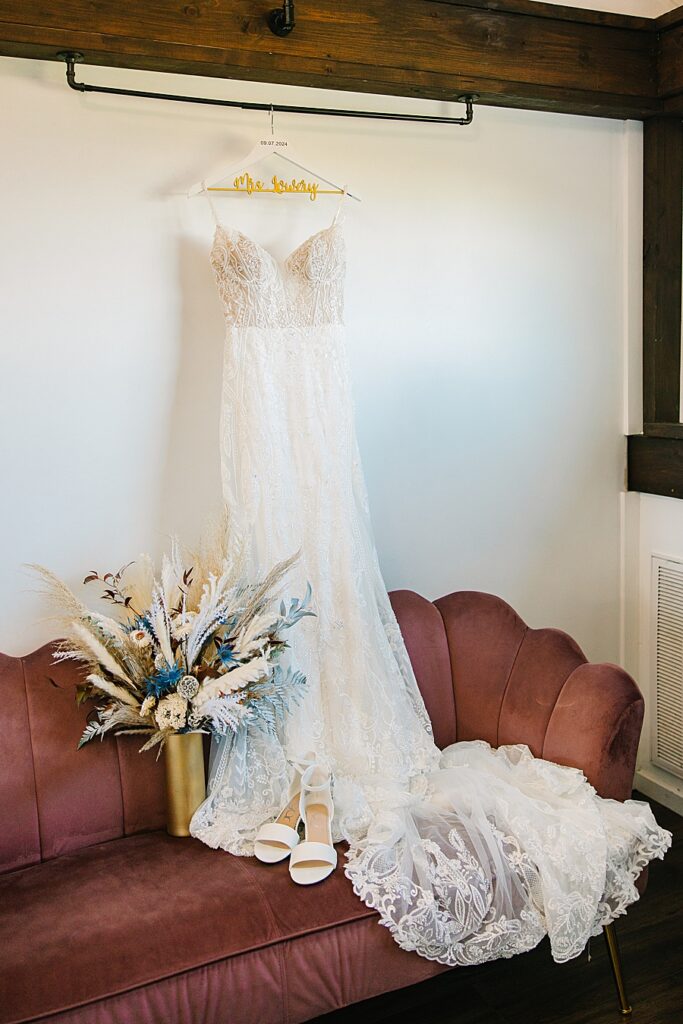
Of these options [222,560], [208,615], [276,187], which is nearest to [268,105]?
[276,187]

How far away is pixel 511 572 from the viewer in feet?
10.2

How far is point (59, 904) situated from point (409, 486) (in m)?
1.55

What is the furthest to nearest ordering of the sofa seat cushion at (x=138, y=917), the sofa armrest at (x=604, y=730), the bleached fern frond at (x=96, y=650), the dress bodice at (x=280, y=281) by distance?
the dress bodice at (x=280, y=281) < the sofa armrest at (x=604, y=730) < the bleached fern frond at (x=96, y=650) < the sofa seat cushion at (x=138, y=917)

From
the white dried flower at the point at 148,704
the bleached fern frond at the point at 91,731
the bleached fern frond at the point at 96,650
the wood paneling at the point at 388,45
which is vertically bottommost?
the bleached fern frond at the point at 91,731

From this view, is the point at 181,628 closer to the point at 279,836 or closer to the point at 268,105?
the point at 279,836

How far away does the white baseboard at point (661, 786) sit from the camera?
312 centimetres

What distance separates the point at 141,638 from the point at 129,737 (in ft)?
1.08

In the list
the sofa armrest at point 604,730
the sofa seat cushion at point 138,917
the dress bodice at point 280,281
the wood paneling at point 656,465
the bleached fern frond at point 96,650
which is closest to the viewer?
the sofa seat cushion at point 138,917

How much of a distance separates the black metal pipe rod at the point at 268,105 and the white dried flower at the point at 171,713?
1.53 m


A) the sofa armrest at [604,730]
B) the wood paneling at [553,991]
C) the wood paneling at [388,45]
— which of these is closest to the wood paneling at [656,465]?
the sofa armrest at [604,730]

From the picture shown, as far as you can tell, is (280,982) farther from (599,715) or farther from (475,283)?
(475,283)

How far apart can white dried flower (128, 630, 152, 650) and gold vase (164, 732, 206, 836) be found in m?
0.25

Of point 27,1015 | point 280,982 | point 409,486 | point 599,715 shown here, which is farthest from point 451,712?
point 27,1015

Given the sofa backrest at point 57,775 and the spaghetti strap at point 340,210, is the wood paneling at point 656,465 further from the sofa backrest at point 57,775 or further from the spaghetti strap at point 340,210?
the sofa backrest at point 57,775
